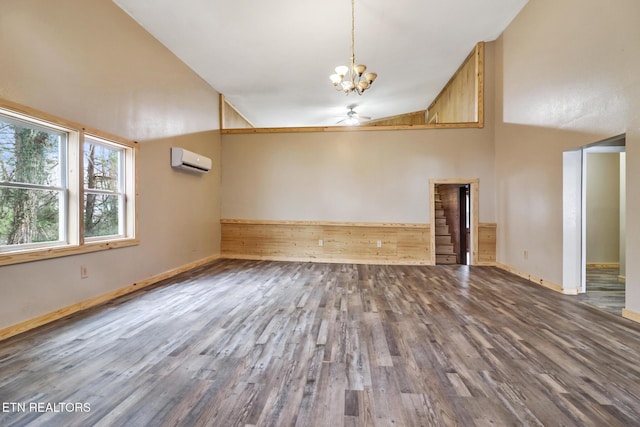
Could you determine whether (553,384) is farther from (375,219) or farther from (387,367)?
(375,219)

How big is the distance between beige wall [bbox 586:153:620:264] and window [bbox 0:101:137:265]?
7665mm

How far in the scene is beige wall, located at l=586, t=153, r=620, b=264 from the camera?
5.11 m

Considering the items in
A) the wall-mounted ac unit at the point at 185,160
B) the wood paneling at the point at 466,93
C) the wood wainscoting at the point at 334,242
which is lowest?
the wood wainscoting at the point at 334,242

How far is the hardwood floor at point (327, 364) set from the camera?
1.45 m

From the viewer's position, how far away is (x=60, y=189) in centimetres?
291

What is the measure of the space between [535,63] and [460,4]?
1.40m

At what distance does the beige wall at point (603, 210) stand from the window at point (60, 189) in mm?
7665

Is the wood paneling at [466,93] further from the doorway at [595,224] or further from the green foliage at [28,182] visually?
the green foliage at [28,182]

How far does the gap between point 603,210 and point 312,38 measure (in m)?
6.05

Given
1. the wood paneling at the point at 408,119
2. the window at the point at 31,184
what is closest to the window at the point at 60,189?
the window at the point at 31,184

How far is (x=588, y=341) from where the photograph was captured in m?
2.27

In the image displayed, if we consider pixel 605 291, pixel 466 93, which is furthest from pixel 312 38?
pixel 605 291

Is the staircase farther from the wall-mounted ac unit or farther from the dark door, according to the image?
the wall-mounted ac unit

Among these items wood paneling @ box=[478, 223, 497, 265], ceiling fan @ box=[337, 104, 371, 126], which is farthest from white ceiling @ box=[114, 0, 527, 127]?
wood paneling @ box=[478, 223, 497, 265]
